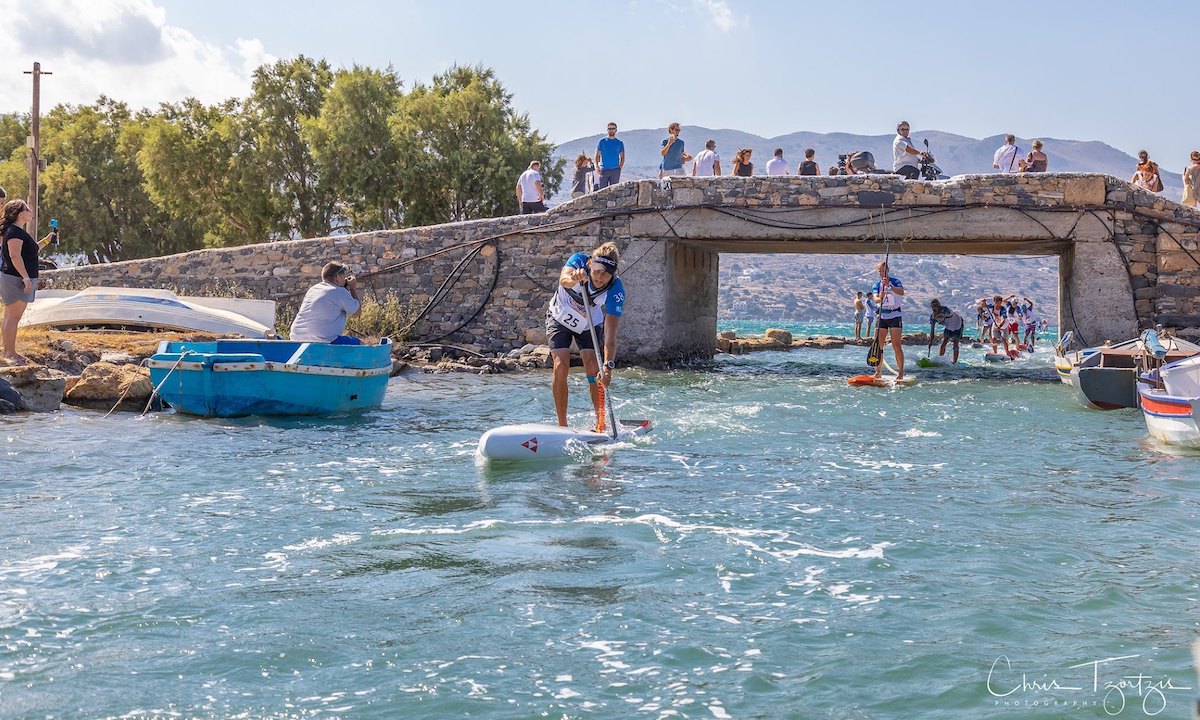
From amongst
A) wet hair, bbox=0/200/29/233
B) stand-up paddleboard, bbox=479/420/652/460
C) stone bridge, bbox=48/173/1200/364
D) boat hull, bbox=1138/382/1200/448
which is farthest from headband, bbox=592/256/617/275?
stone bridge, bbox=48/173/1200/364

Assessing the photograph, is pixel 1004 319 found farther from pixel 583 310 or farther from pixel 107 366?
pixel 107 366

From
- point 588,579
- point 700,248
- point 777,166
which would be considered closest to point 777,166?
point 777,166

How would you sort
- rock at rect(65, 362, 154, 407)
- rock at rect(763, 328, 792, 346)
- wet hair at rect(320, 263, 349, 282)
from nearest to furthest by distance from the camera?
rock at rect(65, 362, 154, 407)
wet hair at rect(320, 263, 349, 282)
rock at rect(763, 328, 792, 346)

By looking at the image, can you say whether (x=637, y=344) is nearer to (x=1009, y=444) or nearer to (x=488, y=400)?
(x=488, y=400)

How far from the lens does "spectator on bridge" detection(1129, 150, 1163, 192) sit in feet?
64.5

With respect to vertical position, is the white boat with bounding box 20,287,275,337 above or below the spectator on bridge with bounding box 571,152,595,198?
below

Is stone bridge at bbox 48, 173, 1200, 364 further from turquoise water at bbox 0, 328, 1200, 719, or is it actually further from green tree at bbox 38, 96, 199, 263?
green tree at bbox 38, 96, 199, 263

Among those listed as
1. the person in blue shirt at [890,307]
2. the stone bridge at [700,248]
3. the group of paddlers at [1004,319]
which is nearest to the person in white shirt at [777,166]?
Result: the stone bridge at [700,248]

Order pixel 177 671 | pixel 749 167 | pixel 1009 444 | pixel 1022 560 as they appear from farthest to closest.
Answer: pixel 749 167, pixel 1009 444, pixel 1022 560, pixel 177 671

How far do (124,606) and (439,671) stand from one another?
1.64 metres

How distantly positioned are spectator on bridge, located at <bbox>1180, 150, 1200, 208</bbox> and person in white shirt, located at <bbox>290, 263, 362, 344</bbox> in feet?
45.9

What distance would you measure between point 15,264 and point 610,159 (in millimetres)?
11525

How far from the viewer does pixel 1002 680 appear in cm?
440

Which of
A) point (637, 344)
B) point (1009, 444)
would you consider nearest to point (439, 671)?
point (1009, 444)
